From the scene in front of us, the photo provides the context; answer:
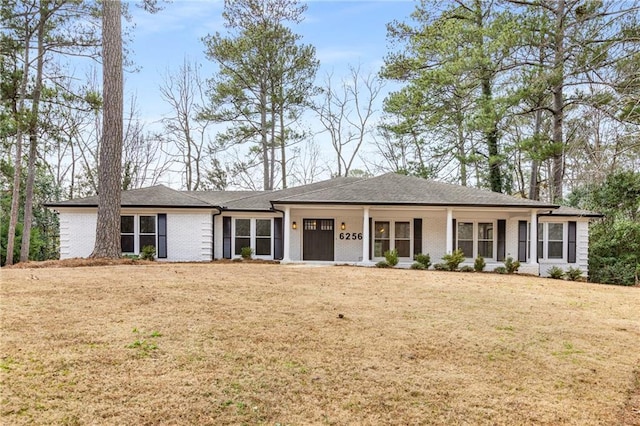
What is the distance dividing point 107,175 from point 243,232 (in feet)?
18.5

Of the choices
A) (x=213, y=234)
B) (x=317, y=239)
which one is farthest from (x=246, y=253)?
(x=317, y=239)

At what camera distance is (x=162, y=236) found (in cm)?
1513

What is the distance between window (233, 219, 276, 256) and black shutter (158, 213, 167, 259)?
266cm

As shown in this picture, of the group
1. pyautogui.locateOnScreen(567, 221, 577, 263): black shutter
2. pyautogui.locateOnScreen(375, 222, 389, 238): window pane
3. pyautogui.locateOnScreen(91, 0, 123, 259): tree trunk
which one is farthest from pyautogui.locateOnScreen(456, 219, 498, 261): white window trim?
pyautogui.locateOnScreen(91, 0, 123, 259): tree trunk

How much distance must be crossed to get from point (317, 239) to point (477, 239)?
628 centimetres

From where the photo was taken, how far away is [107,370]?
3.60 metres

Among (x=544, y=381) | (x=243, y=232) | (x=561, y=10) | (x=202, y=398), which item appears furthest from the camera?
(x=243, y=232)

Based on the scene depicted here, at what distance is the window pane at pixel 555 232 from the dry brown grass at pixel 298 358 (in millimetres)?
9580

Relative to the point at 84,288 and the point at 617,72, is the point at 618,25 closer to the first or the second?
the point at 617,72

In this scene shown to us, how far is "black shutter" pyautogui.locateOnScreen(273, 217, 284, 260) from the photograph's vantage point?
1591cm

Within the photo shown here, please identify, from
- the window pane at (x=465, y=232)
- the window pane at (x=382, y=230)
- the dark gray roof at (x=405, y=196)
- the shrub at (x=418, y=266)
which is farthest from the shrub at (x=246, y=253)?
the window pane at (x=465, y=232)

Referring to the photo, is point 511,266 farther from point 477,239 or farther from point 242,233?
point 242,233

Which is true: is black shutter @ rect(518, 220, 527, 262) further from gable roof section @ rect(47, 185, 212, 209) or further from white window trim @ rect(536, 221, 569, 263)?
gable roof section @ rect(47, 185, 212, 209)

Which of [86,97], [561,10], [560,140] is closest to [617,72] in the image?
[561,10]
